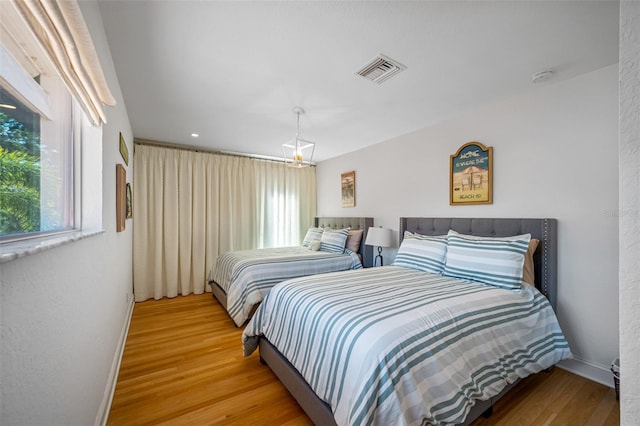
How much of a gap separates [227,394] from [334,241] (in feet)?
8.25

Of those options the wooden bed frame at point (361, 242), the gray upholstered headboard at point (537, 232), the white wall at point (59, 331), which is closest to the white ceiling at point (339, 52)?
the white wall at point (59, 331)

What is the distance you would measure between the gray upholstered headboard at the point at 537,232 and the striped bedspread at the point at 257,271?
1.52 meters

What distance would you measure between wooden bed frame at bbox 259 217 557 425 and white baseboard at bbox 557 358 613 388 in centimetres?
46

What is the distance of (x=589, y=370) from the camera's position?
2.00m

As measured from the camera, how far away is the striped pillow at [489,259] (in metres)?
2.03

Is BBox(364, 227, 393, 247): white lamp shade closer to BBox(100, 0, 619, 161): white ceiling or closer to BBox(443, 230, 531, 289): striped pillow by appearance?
BBox(443, 230, 531, 289): striped pillow

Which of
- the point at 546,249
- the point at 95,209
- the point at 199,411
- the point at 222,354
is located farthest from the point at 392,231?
the point at 95,209

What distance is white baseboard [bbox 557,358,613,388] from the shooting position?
6.27 ft

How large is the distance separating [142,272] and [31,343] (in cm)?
364

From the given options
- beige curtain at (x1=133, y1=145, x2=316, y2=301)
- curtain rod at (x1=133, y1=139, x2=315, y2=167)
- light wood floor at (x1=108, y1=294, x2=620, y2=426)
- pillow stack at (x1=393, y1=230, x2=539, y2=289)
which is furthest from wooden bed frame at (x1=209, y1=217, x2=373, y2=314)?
curtain rod at (x1=133, y1=139, x2=315, y2=167)

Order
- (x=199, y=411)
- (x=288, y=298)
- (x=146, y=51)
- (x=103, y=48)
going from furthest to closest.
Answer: (x=288, y=298), (x=146, y=51), (x=199, y=411), (x=103, y=48)

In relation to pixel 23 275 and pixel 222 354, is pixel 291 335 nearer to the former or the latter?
pixel 222 354

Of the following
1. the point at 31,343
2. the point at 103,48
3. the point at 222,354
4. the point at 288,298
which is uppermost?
the point at 103,48

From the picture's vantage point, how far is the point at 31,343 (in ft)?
2.26
